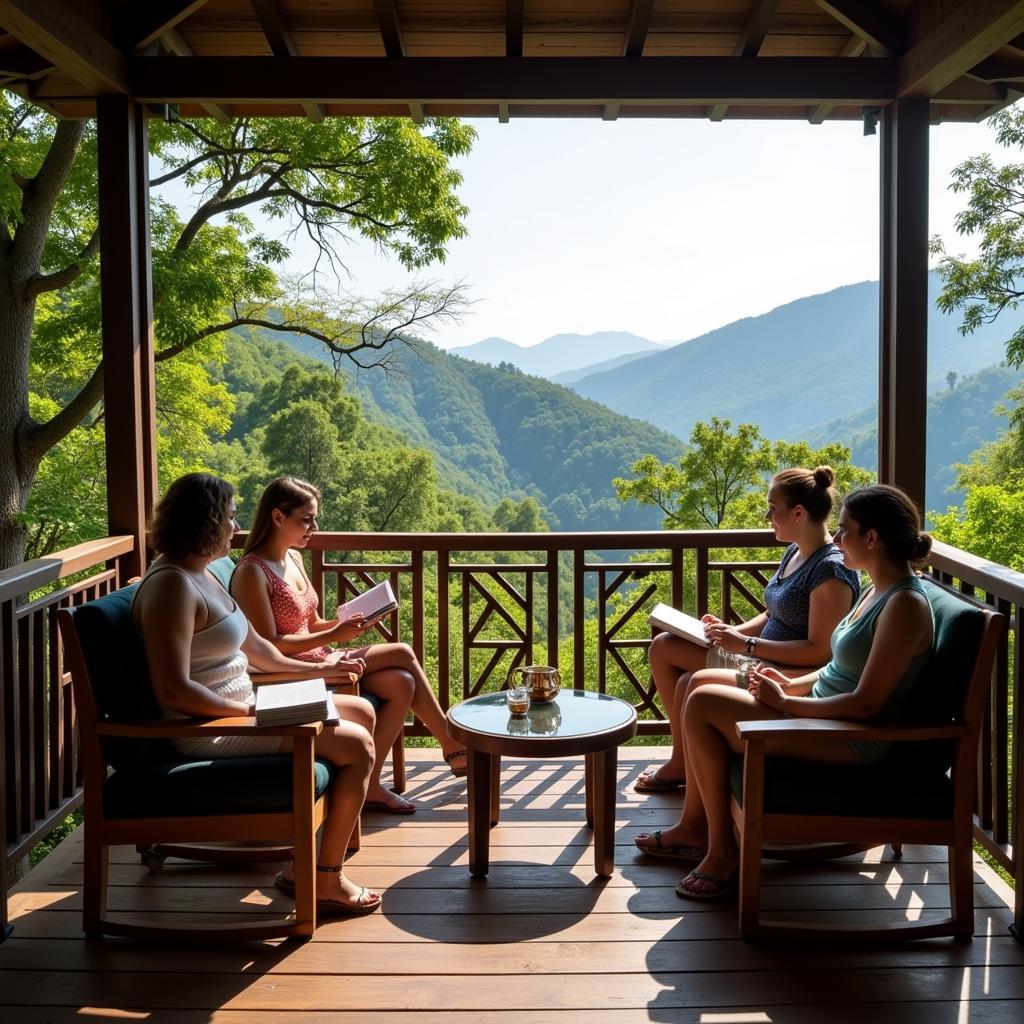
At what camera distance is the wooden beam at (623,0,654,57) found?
3745 mm

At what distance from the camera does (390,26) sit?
12.4 ft

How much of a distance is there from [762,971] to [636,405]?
41.5 metres

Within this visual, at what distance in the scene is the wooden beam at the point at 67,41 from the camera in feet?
9.80

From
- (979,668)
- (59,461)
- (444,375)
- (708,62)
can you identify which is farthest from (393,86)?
(444,375)

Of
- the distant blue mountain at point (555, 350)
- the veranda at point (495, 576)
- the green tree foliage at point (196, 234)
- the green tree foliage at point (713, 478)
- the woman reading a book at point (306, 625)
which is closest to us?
the veranda at point (495, 576)

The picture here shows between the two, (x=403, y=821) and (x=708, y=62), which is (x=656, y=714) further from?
(x=708, y=62)

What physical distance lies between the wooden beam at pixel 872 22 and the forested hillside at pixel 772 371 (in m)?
36.1

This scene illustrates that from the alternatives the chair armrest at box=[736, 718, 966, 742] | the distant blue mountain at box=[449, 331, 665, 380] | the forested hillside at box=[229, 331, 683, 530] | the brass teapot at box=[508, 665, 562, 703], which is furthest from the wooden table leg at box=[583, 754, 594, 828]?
the distant blue mountain at box=[449, 331, 665, 380]

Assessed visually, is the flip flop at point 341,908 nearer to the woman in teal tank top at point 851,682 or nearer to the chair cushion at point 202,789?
the chair cushion at point 202,789

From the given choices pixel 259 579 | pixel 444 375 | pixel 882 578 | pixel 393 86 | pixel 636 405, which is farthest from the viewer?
pixel 636 405

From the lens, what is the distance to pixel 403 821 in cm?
353

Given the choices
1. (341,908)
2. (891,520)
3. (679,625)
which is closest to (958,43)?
(891,520)

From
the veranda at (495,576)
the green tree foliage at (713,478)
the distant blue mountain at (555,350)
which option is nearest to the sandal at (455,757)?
the veranda at (495,576)

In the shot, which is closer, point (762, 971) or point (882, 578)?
point (762, 971)
